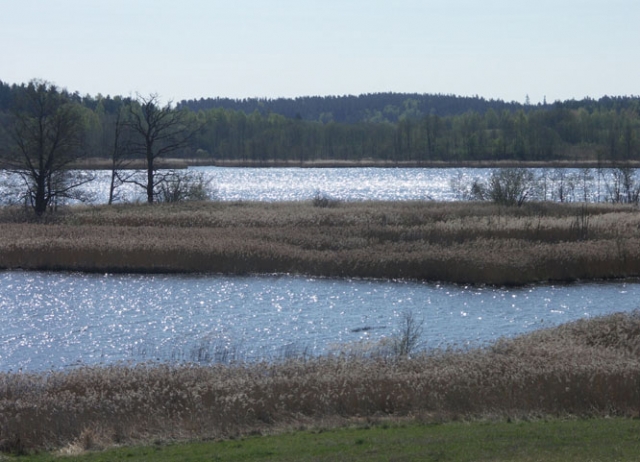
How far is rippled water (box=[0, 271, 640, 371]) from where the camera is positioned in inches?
764

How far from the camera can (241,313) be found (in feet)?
77.5

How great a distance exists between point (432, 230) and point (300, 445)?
1009 inches

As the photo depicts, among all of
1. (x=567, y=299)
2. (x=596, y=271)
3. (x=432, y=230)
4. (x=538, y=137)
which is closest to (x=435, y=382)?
(x=567, y=299)

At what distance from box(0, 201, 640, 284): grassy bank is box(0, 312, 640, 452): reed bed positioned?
14.6 meters

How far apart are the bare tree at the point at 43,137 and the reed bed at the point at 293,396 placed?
3141 centimetres

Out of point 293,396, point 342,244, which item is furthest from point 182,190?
point 293,396

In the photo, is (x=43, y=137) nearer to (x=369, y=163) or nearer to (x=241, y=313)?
(x=241, y=313)

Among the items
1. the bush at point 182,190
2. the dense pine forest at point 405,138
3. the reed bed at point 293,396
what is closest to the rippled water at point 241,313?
the reed bed at point 293,396

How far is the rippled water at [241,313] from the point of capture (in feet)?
63.7

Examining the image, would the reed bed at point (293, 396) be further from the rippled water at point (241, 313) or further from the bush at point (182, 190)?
the bush at point (182, 190)

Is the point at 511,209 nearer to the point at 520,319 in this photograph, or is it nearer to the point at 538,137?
the point at 520,319

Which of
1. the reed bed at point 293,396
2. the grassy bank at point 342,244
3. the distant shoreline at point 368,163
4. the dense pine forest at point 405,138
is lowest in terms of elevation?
the reed bed at point 293,396

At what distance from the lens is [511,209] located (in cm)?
4281

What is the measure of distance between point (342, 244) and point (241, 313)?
406 inches
